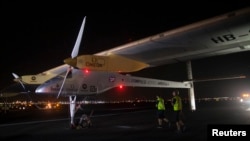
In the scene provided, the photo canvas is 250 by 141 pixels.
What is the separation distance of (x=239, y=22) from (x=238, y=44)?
8.40 feet

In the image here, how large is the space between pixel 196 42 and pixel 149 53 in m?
2.75

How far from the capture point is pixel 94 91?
1473cm

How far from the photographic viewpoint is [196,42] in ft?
36.8

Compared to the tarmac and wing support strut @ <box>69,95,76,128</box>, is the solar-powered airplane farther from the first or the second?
the tarmac

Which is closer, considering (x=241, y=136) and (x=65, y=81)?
(x=241, y=136)

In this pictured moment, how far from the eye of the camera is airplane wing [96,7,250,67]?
9.15 m

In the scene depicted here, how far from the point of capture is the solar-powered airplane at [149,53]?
31.6 feet

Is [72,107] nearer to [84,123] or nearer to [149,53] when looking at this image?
[84,123]

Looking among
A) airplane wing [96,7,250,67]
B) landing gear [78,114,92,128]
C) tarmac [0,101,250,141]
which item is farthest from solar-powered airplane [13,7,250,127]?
tarmac [0,101,250,141]

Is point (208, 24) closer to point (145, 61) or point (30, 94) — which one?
point (145, 61)

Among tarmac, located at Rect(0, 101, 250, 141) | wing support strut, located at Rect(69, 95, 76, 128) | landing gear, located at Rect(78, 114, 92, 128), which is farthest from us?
landing gear, located at Rect(78, 114, 92, 128)

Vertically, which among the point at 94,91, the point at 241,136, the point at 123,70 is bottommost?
the point at 241,136

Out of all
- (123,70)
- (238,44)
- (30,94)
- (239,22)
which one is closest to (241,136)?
(239,22)

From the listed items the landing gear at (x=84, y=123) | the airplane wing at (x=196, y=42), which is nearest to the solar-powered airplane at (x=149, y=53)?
the airplane wing at (x=196, y=42)
